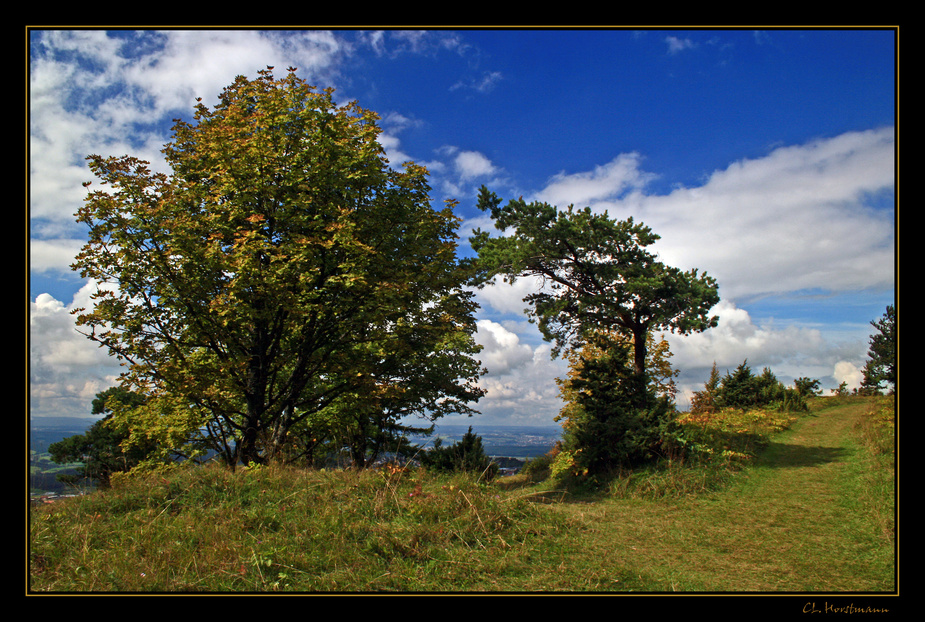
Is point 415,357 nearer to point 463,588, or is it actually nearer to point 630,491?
point 630,491

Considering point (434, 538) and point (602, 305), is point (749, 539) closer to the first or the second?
point (434, 538)

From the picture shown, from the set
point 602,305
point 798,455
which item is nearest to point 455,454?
point 602,305

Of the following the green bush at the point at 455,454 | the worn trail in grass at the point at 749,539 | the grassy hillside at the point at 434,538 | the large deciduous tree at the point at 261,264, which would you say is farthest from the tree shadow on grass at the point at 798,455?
the large deciduous tree at the point at 261,264

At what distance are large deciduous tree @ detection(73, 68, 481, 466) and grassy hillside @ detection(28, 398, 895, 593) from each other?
12.4 feet

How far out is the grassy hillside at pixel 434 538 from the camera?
483 centimetres

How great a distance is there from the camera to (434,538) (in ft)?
18.9

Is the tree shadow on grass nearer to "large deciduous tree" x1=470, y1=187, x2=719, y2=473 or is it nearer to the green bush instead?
"large deciduous tree" x1=470, y1=187, x2=719, y2=473

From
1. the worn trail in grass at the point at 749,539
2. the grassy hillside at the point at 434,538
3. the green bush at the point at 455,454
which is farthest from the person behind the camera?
the green bush at the point at 455,454

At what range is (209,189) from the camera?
11.0 m

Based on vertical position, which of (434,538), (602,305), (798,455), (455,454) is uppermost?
(602,305)

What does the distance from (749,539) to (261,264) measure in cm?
1132

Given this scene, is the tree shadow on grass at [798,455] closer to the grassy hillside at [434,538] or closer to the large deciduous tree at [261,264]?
the grassy hillside at [434,538]

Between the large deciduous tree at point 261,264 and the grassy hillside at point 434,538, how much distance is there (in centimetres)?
378

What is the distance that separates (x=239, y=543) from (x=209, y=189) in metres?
9.03
